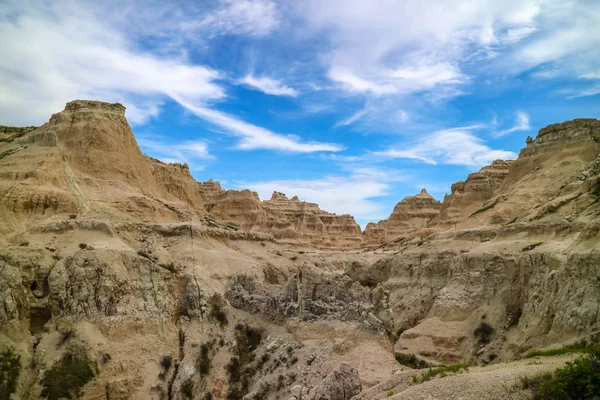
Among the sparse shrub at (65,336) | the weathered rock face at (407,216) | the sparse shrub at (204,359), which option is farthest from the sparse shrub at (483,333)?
the weathered rock face at (407,216)

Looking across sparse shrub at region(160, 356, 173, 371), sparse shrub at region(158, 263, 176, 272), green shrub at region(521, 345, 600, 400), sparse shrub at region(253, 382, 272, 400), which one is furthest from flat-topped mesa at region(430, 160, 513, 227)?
green shrub at region(521, 345, 600, 400)

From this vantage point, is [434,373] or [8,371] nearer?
[434,373]

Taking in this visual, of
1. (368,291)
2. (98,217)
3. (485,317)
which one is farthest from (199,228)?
(485,317)

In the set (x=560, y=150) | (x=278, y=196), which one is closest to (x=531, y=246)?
(x=560, y=150)

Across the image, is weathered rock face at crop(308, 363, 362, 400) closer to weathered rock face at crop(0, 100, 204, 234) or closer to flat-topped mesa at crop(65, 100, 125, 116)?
weathered rock face at crop(0, 100, 204, 234)

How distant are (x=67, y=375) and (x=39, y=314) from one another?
210 inches

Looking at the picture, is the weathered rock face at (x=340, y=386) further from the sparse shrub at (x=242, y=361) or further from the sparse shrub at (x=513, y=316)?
the sparse shrub at (x=513, y=316)

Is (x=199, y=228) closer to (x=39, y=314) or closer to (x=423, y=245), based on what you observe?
(x=39, y=314)

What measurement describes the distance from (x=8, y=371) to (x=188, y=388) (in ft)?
32.4

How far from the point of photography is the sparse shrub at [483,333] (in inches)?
1495

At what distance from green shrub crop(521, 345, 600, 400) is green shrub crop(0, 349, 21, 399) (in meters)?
25.3

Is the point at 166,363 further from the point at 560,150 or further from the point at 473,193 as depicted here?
the point at 473,193

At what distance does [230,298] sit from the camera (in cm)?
4088

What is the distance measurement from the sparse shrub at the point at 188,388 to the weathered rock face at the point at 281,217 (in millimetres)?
58061
